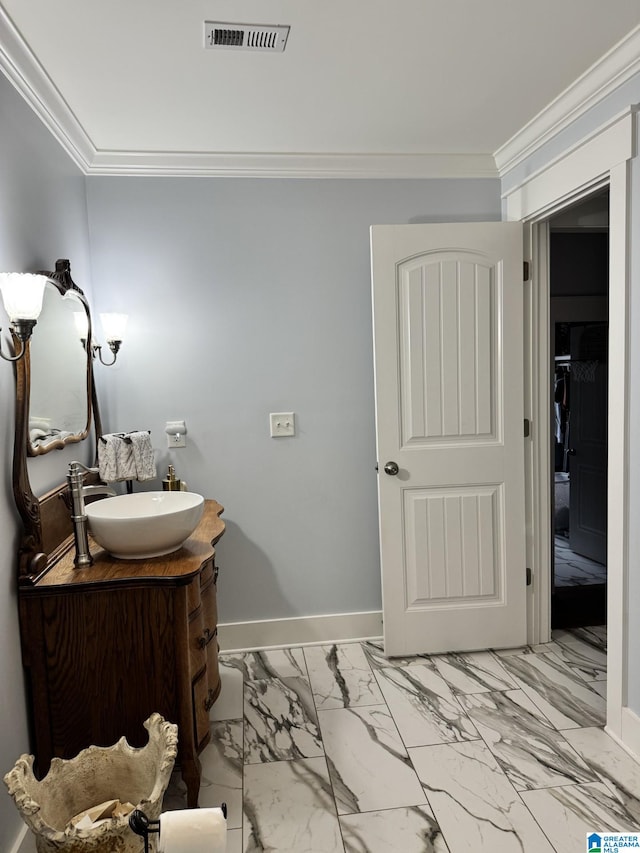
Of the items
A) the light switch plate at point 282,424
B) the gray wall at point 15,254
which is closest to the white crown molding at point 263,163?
the gray wall at point 15,254

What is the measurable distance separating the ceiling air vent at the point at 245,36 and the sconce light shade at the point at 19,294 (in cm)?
91

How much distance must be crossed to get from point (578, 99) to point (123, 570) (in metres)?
2.34

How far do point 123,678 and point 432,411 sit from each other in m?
1.70

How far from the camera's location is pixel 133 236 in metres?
2.72

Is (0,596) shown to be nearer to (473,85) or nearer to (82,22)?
(82,22)

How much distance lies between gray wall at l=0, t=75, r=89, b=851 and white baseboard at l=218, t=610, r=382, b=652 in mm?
1266

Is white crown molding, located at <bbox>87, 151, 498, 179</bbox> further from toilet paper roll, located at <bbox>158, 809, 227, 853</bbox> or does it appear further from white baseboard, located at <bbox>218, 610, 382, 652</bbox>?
toilet paper roll, located at <bbox>158, 809, 227, 853</bbox>

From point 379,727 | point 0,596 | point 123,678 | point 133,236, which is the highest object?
point 133,236

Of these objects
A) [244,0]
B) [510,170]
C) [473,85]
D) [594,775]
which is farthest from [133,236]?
[594,775]

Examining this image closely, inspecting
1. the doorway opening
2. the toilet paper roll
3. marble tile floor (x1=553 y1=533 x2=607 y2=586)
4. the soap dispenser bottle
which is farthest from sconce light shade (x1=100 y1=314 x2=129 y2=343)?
marble tile floor (x1=553 y1=533 x2=607 y2=586)

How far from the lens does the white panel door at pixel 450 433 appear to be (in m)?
2.66

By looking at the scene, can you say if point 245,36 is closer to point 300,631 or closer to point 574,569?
point 300,631

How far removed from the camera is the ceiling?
1.67 metres

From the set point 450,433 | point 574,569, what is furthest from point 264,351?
point 574,569
